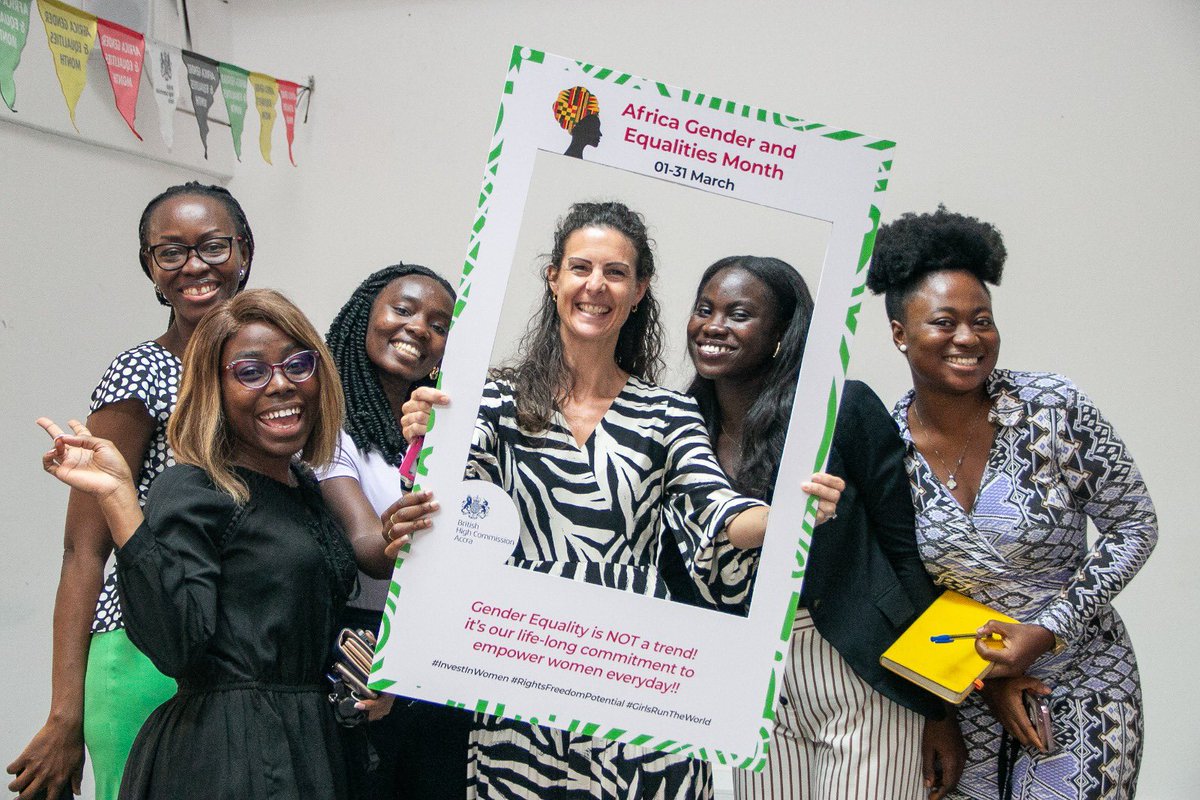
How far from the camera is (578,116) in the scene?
2061 mm

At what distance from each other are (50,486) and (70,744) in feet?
8.71

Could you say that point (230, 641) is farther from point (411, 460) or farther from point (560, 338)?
point (560, 338)

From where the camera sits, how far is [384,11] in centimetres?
537

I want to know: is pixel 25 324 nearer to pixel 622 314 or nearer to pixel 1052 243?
pixel 622 314

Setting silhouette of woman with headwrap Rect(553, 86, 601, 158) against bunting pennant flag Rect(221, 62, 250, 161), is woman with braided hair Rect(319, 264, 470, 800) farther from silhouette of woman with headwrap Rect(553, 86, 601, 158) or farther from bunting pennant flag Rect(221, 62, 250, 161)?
bunting pennant flag Rect(221, 62, 250, 161)

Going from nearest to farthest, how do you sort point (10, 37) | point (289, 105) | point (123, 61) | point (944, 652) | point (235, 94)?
1. point (944, 652)
2. point (10, 37)
3. point (123, 61)
4. point (235, 94)
5. point (289, 105)

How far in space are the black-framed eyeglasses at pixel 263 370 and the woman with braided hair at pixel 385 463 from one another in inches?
12.8

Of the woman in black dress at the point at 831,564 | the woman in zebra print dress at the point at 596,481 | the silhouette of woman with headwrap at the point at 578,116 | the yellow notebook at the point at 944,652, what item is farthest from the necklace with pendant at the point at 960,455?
the silhouette of woman with headwrap at the point at 578,116

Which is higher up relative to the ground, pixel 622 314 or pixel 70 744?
pixel 622 314

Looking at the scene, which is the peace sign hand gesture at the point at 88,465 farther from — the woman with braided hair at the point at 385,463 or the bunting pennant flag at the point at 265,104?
the bunting pennant flag at the point at 265,104

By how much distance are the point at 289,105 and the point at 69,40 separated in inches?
53.5

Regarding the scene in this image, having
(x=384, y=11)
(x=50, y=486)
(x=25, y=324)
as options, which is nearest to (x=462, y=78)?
(x=384, y=11)

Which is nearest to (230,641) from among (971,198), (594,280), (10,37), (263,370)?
(263,370)

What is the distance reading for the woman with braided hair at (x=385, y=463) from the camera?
246 centimetres
